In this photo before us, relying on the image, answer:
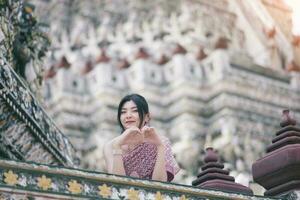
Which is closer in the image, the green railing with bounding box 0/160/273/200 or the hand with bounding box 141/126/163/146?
the green railing with bounding box 0/160/273/200

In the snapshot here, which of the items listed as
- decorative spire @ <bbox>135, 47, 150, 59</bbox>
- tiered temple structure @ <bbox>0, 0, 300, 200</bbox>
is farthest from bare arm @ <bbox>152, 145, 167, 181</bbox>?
decorative spire @ <bbox>135, 47, 150, 59</bbox>

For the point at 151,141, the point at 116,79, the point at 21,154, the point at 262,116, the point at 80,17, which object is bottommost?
the point at 151,141

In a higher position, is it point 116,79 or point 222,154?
point 116,79

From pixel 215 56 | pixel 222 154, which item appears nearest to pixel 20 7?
pixel 222 154

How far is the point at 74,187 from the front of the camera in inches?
179

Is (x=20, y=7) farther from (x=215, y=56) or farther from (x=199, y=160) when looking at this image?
(x=215, y=56)

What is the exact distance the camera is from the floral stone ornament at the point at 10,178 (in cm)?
439

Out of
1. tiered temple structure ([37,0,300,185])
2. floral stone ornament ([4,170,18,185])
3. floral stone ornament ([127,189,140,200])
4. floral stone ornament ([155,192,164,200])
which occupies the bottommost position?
floral stone ornament ([4,170,18,185])

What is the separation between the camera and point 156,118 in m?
23.1

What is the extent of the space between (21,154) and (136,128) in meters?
3.12

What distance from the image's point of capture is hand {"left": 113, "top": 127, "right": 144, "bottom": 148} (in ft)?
17.1

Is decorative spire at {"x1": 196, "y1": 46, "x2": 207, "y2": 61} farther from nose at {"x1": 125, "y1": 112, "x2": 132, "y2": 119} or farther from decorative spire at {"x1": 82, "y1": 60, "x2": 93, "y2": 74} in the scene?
nose at {"x1": 125, "y1": 112, "x2": 132, "y2": 119}

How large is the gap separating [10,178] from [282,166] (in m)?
2.19

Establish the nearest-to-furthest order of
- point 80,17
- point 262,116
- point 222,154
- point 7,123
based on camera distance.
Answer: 1. point 7,123
2. point 222,154
3. point 262,116
4. point 80,17
